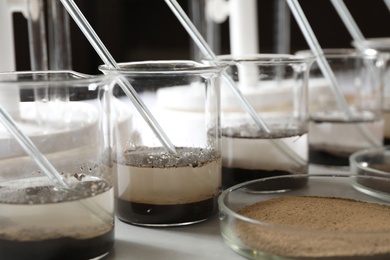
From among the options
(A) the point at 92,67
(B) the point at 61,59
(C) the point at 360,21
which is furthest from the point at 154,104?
(C) the point at 360,21

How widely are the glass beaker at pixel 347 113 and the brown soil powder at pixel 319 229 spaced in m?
0.29

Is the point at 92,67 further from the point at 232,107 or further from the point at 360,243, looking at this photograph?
the point at 360,243

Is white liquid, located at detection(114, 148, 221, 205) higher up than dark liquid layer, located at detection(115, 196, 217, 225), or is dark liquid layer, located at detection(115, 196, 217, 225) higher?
white liquid, located at detection(114, 148, 221, 205)

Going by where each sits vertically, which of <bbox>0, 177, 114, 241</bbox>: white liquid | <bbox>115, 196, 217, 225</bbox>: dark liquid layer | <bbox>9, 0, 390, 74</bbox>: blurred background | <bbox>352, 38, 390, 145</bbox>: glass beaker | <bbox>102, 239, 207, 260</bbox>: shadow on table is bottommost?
<bbox>102, 239, 207, 260</bbox>: shadow on table

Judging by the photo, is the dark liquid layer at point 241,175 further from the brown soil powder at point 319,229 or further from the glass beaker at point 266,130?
the brown soil powder at point 319,229

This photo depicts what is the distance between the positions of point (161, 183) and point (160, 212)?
37 millimetres

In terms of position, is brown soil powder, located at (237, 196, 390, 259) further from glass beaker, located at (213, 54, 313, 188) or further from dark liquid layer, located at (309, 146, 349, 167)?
dark liquid layer, located at (309, 146, 349, 167)

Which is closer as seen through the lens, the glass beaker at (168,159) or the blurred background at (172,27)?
the glass beaker at (168,159)

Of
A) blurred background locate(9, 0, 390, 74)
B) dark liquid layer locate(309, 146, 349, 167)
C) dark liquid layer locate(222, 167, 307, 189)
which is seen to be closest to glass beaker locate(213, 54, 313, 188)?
dark liquid layer locate(222, 167, 307, 189)

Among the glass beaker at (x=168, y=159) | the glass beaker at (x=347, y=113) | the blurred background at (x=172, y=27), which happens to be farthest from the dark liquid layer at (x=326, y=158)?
the blurred background at (x=172, y=27)

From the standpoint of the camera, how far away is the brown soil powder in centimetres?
60

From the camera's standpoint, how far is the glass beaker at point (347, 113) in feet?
3.47

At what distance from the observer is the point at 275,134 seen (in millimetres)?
912

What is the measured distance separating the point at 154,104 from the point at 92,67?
1.86 m
